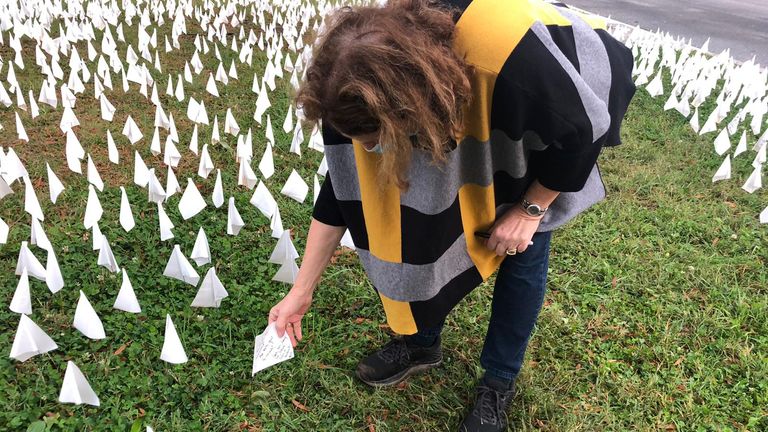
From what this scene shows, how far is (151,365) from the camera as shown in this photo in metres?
1.95

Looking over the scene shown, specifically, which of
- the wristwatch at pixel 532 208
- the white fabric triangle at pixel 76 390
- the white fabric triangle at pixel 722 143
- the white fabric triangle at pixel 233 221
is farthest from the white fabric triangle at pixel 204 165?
the white fabric triangle at pixel 722 143

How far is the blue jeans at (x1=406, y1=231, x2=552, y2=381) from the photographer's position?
1.55 m

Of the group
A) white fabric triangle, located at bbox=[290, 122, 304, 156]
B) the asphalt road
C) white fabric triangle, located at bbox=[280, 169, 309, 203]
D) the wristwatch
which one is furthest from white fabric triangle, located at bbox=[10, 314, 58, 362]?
the asphalt road

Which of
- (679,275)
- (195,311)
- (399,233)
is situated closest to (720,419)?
(679,275)

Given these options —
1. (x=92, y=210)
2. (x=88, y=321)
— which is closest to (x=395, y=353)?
(x=88, y=321)

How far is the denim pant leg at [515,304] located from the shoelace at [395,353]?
1.17 feet

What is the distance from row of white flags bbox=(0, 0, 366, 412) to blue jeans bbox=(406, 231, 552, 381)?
0.65m

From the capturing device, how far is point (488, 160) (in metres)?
1.26

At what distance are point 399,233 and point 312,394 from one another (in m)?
0.86

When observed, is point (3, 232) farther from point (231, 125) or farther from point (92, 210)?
point (231, 125)

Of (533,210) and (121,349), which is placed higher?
(533,210)

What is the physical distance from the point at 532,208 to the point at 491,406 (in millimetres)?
806

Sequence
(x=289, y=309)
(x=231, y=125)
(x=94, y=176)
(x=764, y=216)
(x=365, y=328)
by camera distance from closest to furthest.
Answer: (x=289, y=309)
(x=365, y=328)
(x=94, y=176)
(x=764, y=216)
(x=231, y=125)

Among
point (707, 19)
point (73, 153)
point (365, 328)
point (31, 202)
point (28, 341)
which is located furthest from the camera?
point (707, 19)
